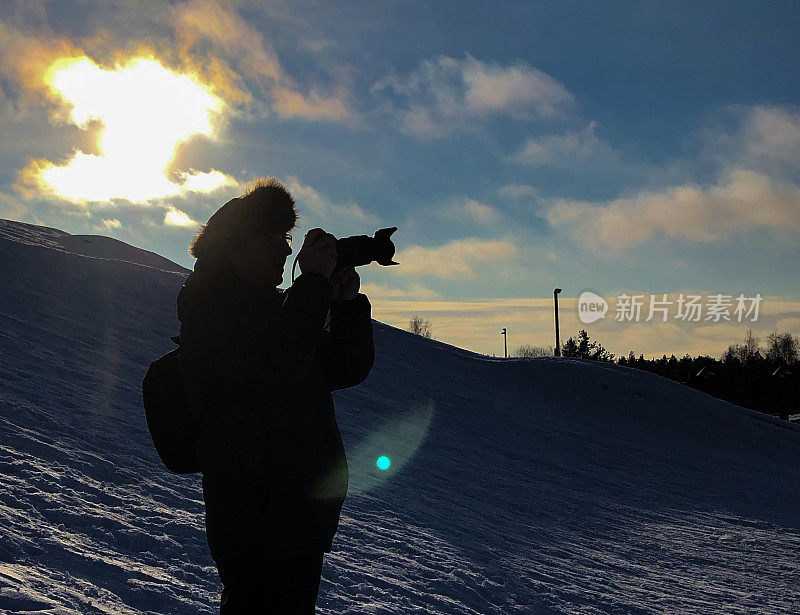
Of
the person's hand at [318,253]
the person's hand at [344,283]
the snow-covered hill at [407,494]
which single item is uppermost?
the person's hand at [318,253]

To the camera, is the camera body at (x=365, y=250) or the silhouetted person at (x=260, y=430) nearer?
the silhouetted person at (x=260, y=430)

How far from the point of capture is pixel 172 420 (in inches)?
72.2

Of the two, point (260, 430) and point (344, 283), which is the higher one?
point (344, 283)

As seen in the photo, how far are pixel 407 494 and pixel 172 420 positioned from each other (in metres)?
6.61

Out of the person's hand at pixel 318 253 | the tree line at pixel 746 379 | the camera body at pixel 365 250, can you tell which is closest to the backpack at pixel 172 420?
the person's hand at pixel 318 253

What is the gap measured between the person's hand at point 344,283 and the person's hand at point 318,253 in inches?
3.3

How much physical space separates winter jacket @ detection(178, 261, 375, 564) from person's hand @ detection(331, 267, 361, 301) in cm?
18

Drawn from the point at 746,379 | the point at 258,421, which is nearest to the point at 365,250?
the point at 258,421

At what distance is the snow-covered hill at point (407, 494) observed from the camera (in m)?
4.61

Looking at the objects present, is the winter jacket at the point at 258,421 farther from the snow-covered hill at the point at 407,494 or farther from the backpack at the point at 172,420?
the snow-covered hill at the point at 407,494

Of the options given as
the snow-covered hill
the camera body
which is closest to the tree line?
the snow-covered hill

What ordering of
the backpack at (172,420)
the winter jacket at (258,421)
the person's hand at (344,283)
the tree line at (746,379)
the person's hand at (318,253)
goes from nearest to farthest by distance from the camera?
1. the winter jacket at (258,421)
2. the backpack at (172,420)
3. the person's hand at (318,253)
4. the person's hand at (344,283)
5. the tree line at (746,379)

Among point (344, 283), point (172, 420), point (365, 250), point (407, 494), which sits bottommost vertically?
point (407, 494)

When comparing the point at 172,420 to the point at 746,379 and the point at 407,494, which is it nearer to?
the point at 407,494
